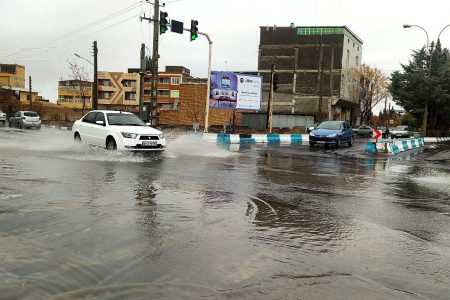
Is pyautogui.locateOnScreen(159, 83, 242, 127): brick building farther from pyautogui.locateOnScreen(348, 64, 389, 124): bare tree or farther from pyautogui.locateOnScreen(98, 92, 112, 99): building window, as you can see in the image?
pyautogui.locateOnScreen(98, 92, 112, 99): building window

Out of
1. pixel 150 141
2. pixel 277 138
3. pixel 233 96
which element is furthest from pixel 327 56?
pixel 150 141

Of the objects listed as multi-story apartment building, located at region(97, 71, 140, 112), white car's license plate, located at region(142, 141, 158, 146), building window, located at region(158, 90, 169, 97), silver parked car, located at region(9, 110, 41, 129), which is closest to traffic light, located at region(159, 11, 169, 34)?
white car's license plate, located at region(142, 141, 158, 146)

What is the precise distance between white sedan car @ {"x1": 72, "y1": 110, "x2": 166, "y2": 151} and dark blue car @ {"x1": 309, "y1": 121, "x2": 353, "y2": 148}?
1264 centimetres

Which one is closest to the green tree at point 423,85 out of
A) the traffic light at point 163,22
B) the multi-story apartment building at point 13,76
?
the traffic light at point 163,22

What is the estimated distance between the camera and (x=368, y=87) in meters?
68.6

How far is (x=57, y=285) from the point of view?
3.40 metres

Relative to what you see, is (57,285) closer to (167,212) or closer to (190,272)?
(190,272)

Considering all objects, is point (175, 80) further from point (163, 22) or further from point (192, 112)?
point (163, 22)

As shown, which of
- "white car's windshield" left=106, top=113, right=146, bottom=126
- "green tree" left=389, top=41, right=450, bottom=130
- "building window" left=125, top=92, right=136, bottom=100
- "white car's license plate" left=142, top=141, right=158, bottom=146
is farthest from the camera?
"building window" left=125, top=92, right=136, bottom=100

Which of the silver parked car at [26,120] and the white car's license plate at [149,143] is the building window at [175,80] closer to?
the silver parked car at [26,120]

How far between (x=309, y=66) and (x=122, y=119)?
49.8m

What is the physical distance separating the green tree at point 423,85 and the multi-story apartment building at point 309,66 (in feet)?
39.2

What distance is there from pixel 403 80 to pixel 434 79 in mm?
4774

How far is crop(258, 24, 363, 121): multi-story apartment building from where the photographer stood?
59.6 meters
